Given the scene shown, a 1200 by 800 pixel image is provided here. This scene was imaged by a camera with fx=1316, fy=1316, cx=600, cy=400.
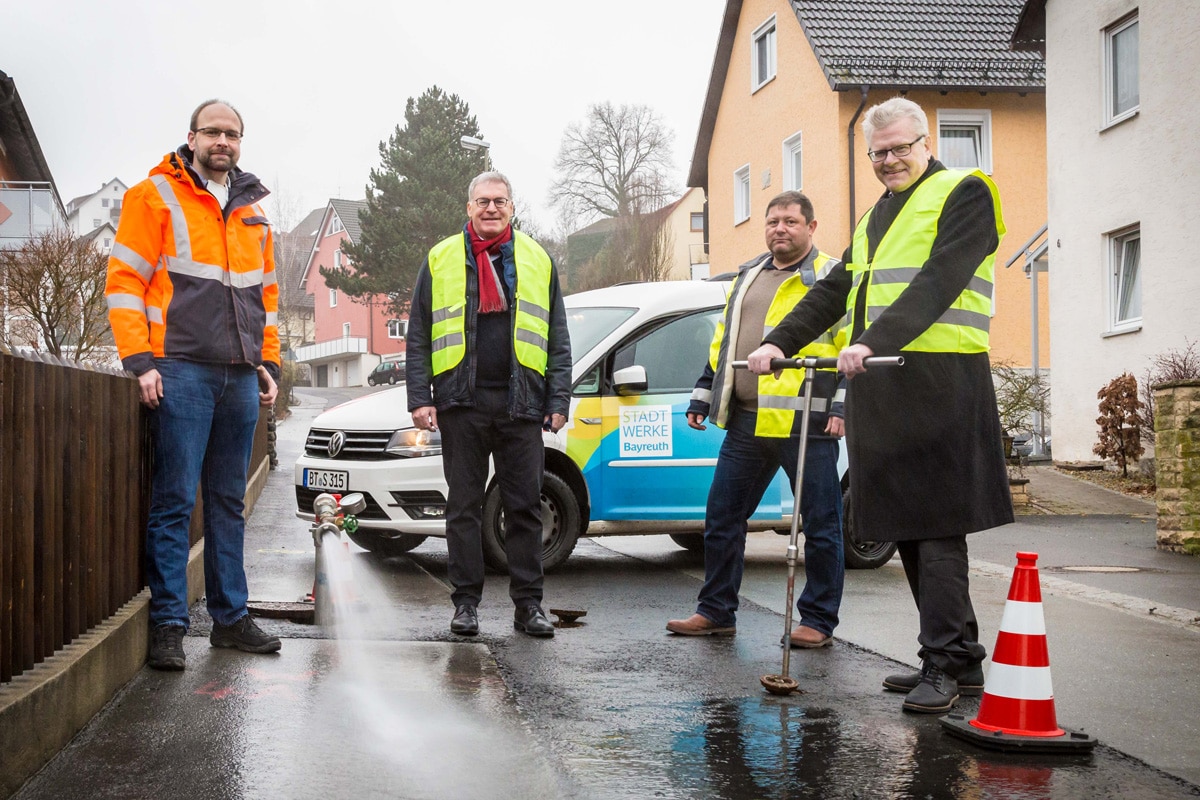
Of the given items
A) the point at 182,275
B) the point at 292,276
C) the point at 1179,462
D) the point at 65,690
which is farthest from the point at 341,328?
the point at 65,690

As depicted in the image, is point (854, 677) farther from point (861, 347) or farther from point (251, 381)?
point (251, 381)

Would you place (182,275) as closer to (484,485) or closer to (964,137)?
(484,485)

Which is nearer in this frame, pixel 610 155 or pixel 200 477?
pixel 200 477

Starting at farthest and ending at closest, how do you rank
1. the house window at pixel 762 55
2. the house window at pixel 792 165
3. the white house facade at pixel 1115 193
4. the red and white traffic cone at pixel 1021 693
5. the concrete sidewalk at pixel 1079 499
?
the house window at pixel 762 55 → the house window at pixel 792 165 → the white house facade at pixel 1115 193 → the concrete sidewalk at pixel 1079 499 → the red and white traffic cone at pixel 1021 693

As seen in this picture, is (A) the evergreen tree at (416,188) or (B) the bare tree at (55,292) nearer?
(B) the bare tree at (55,292)

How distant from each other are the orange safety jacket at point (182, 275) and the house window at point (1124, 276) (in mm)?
14097

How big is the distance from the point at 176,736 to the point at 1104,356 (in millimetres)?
15360

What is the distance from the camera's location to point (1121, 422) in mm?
15438

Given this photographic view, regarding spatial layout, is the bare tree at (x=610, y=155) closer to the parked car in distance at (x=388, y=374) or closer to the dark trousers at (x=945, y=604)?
the parked car in distance at (x=388, y=374)

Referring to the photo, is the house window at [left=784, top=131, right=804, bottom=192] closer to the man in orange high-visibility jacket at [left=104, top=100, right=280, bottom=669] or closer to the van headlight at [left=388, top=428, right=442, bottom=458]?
the van headlight at [left=388, top=428, right=442, bottom=458]

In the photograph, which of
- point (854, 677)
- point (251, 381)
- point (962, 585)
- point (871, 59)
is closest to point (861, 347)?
point (962, 585)

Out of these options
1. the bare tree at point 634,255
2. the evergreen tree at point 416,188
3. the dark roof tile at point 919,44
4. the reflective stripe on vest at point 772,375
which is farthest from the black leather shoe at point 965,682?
the evergreen tree at point 416,188

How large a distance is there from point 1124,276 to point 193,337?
14834mm

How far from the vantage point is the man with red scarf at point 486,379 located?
6.12 metres
